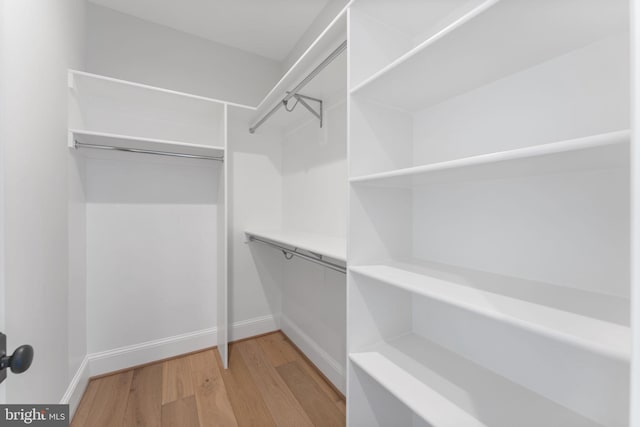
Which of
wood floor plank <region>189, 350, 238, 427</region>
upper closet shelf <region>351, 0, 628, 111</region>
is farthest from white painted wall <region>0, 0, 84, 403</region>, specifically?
upper closet shelf <region>351, 0, 628, 111</region>

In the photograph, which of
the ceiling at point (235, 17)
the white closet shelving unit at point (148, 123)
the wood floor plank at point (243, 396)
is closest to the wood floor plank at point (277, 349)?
the wood floor plank at point (243, 396)

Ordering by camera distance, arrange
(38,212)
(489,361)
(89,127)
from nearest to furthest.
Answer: (489,361) → (38,212) → (89,127)

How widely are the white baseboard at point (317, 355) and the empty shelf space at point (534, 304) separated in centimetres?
110

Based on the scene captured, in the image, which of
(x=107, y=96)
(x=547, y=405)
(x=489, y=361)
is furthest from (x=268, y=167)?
(x=547, y=405)

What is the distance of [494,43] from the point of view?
28.6 inches

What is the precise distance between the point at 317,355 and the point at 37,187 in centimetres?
185

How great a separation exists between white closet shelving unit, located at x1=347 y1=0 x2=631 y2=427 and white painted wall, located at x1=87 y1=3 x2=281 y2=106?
1627mm

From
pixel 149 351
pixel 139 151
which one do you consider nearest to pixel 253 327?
pixel 149 351

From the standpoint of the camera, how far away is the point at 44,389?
3.95ft

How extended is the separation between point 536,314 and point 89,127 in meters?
2.53

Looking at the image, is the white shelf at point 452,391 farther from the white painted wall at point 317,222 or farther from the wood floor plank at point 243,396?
the wood floor plank at point 243,396

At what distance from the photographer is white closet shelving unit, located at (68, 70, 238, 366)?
5.34 ft

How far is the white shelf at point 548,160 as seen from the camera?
481 millimetres

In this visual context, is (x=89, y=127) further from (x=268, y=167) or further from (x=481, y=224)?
(x=481, y=224)
